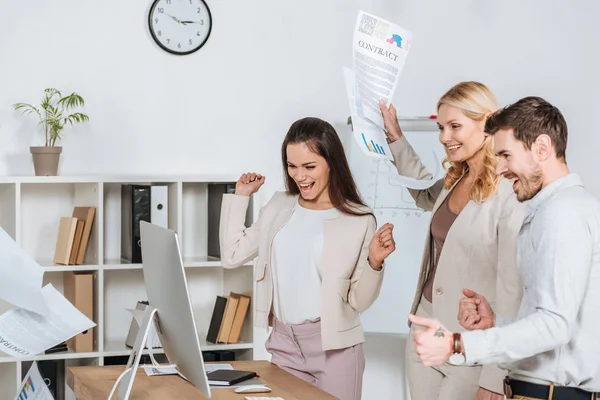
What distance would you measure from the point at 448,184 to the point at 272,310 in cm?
74

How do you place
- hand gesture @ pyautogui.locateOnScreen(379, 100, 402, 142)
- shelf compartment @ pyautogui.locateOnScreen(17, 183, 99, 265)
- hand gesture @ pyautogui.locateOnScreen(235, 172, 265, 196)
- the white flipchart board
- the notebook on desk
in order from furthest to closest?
the white flipchart board, shelf compartment @ pyautogui.locateOnScreen(17, 183, 99, 265), hand gesture @ pyautogui.locateOnScreen(235, 172, 265, 196), hand gesture @ pyautogui.locateOnScreen(379, 100, 402, 142), the notebook on desk

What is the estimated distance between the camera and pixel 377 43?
2670mm

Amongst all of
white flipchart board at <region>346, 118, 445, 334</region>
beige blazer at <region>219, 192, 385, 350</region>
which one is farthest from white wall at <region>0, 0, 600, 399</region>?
beige blazer at <region>219, 192, 385, 350</region>

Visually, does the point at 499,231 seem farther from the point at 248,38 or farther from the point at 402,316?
the point at 248,38

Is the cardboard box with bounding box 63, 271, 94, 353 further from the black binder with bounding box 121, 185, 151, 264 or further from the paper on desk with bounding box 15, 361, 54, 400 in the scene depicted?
the paper on desk with bounding box 15, 361, 54, 400

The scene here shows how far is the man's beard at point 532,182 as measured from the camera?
5.97 ft

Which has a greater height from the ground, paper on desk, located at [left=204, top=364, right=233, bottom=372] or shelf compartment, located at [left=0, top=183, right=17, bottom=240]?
shelf compartment, located at [left=0, top=183, right=17, bottom=240]

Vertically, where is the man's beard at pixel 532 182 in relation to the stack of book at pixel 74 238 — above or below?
above

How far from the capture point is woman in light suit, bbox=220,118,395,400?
8.91ft

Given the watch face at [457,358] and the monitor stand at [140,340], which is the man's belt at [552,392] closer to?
the watch face at [457,358]

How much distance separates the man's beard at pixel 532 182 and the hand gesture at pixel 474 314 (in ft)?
1.05

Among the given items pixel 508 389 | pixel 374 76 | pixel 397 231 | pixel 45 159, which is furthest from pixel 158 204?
pixel 508 389

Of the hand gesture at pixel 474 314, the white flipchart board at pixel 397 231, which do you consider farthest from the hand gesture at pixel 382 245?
the white flipchart board at pixel 397 231

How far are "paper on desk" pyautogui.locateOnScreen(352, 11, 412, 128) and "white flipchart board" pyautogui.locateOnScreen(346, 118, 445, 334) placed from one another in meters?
1.50
